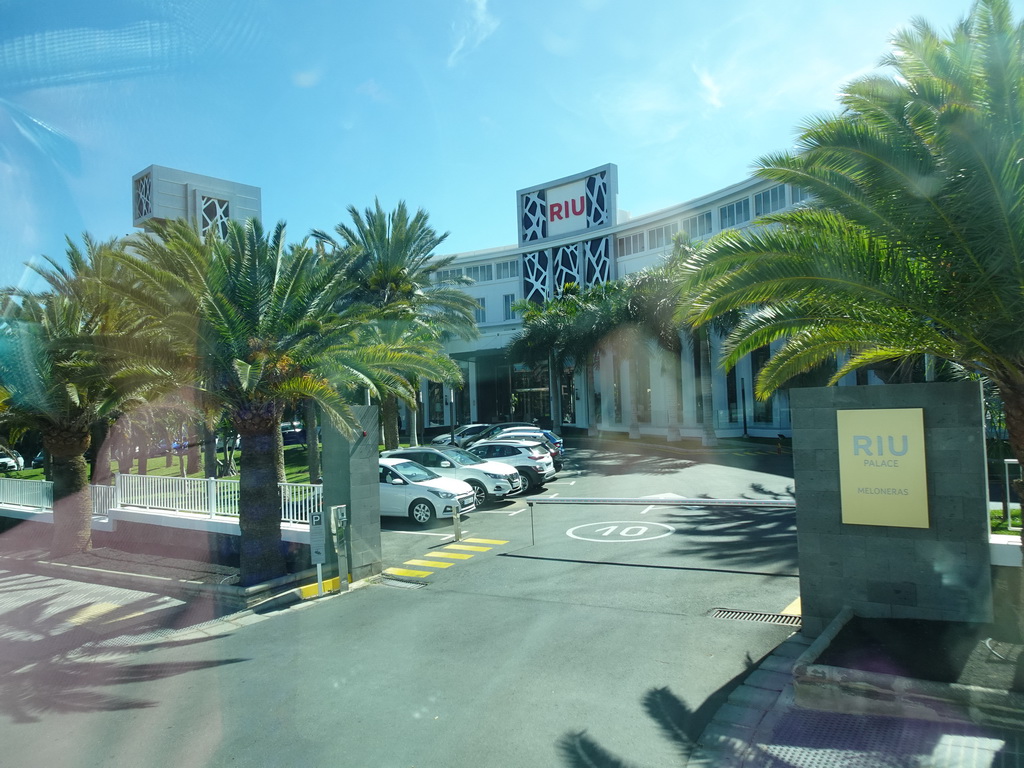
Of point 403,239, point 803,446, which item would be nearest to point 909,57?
point 803,446

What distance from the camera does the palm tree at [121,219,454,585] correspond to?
10.9 meters

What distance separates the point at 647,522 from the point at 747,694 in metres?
8.34

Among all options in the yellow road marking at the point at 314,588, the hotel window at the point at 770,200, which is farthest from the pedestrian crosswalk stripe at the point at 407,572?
the hotel window at the point at 770,200

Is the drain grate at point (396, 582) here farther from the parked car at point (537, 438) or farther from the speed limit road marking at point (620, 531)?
the parked car at point (537, 438)

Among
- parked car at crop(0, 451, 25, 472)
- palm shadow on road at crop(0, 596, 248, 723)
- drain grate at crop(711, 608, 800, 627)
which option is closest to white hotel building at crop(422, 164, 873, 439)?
drain grate at crop(711, 608, 800, 627)

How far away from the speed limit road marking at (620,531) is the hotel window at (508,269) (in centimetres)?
4229

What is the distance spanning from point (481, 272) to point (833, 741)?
175ft

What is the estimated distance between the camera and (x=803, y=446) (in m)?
7.96

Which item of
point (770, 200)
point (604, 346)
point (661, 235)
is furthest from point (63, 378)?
point (661, 235)

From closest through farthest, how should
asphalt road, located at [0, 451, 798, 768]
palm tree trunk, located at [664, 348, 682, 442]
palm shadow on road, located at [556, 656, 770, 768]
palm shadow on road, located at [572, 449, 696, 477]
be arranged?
palm shadow on road, located at [556, 656, 770, 768]
asphalt road, located at [0, 451, 798, 768]
palm shadow on road, located at [572, 449, 696, 477]
palm tree trunk, located at [664, 348, 682, 442]

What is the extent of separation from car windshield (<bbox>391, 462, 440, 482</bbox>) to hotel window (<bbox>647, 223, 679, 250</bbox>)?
31679 mm

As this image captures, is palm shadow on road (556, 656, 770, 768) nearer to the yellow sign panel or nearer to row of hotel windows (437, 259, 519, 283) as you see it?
the yellow sign panel

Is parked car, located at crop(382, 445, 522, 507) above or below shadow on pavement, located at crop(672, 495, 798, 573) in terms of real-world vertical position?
above

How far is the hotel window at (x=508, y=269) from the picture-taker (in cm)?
5544
